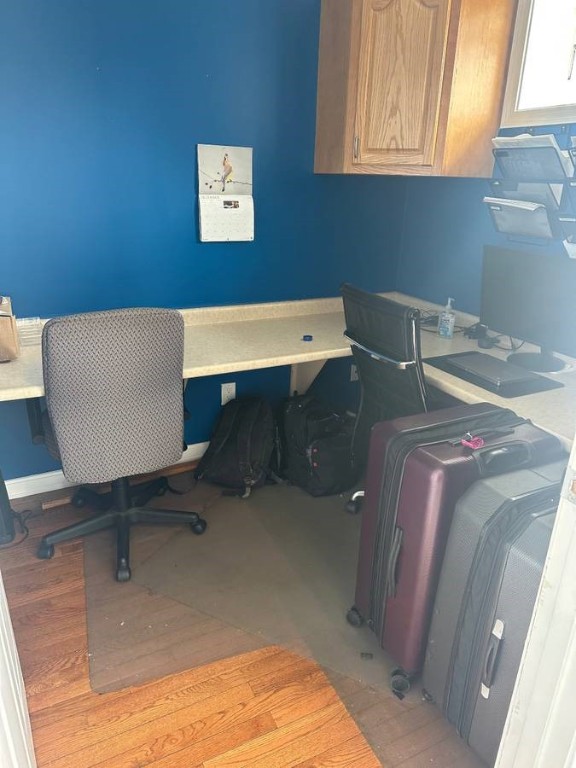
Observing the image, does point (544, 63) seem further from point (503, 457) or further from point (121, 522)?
point (121, 522)

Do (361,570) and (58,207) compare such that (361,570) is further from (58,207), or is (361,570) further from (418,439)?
(58,207)

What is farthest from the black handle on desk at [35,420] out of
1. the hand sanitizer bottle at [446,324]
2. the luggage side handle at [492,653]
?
the hand sanitizer bottle at [446,324]

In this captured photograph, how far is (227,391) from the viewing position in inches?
114

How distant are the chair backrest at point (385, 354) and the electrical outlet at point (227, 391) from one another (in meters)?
0.81

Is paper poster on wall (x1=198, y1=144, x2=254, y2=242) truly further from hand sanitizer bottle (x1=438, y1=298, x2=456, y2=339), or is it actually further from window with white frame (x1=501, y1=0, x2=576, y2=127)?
window with white frame (x1=501, y1=0, x2=576, y2=127)

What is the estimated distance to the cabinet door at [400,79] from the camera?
202cm

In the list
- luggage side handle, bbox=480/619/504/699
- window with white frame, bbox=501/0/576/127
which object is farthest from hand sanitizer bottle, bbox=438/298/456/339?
luggage side handle, bbox=480/619/504/699

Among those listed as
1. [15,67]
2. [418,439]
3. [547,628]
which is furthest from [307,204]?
[547,628]

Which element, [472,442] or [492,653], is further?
[472,442]

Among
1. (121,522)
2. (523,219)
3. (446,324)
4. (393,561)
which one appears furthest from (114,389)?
(523,219)

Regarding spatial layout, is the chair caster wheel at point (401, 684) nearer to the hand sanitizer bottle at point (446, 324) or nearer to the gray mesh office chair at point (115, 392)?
the gray mesh office chair at point (115, 392)

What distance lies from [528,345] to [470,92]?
3.50 ft

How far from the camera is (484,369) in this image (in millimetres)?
2068

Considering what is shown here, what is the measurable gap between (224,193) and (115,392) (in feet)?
3.83
